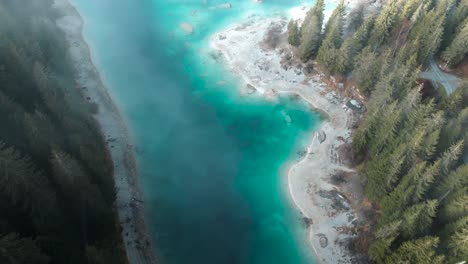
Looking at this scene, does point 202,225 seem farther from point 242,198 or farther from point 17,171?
point 17,171

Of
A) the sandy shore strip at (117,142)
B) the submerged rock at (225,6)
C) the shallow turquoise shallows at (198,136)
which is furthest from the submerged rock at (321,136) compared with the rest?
the submerged rock at (225,6)

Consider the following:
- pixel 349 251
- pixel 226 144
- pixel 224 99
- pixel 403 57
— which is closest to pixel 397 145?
pixel 349 251

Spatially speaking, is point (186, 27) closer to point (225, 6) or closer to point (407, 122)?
point (225, 6)

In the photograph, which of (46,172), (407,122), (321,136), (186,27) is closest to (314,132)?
(321,136)

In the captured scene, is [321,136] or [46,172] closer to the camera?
[46,172]

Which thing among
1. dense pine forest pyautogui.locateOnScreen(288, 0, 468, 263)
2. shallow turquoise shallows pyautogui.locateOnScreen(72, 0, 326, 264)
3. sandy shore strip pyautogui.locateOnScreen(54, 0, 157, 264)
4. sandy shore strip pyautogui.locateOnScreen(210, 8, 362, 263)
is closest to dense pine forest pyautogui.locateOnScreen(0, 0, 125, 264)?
sandy shore strip pyautogui.locateOnScreen(54, 0, 157, 264)

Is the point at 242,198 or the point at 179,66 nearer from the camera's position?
the point at 242,198

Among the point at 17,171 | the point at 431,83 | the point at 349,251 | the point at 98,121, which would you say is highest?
the point at 17,171
